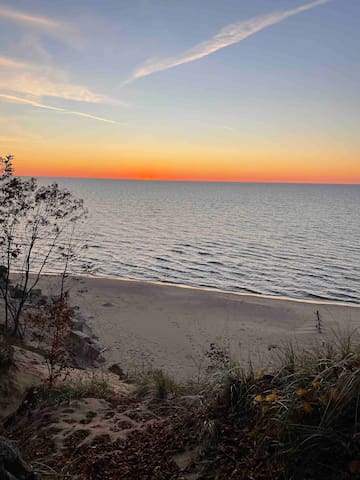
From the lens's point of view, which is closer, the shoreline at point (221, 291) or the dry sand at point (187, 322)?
the dry sand at point (187, 322)

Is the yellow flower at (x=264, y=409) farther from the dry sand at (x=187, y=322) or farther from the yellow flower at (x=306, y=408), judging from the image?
the dry sand at (x=187, y=322)

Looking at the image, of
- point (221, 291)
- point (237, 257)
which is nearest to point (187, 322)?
point (221, 291)

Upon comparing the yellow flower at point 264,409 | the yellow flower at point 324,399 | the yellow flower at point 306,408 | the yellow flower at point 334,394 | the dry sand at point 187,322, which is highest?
the yellow flower at point 334,394

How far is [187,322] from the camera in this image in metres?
21.5

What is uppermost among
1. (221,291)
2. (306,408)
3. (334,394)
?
(334,394)

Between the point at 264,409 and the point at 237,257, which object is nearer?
the point at 264,409

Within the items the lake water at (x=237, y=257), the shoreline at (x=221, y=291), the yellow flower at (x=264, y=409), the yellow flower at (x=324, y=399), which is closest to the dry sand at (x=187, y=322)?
the shoreline at (x=221, y=291)

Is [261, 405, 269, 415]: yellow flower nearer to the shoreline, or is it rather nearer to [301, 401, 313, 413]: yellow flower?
[301, 401, 313, 413]: yellow flower

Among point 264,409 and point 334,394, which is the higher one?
point 334,394

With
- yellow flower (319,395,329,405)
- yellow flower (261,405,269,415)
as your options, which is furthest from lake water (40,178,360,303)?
yellow flower (319,395,329,405)

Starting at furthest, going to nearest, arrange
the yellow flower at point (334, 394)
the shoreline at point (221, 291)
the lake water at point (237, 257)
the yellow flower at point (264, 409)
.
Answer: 1. the lake water at point (237, 257)
2. the shoreline at point (221, 291)
3. the yellow flower at point (264, 409)
4. the yellow flower at point (334, 394)

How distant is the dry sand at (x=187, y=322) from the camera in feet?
54.7

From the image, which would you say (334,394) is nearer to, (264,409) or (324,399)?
(324,399)

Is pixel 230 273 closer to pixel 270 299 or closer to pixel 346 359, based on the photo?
pixel 270 299
